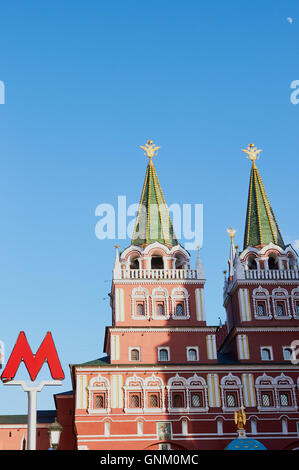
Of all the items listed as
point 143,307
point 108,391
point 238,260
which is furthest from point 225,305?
point 108,391

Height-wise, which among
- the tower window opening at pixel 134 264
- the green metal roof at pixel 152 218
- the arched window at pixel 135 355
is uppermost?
the green metal roof at pixel 152 218

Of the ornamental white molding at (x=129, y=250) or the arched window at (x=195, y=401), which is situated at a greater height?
the ornamental white molding at (x=129, y=250)

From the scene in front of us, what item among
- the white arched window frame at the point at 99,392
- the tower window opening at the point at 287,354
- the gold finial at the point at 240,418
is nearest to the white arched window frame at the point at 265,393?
the tower window opening at the point at 287,354

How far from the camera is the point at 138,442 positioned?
149 feet

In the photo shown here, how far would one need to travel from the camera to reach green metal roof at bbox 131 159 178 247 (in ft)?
177

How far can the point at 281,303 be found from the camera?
51375 mm

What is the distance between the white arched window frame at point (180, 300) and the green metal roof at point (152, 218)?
436 centimetres

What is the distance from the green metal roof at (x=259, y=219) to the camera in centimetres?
5472

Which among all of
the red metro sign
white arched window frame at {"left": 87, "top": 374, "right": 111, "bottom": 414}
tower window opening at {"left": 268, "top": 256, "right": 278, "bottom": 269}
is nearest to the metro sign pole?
the red metro sign

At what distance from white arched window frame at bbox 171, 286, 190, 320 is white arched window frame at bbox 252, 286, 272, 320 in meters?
5.32

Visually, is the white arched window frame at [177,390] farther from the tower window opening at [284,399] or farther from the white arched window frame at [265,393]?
the tower window opening at [284,399]

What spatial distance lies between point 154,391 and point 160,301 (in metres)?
7.01

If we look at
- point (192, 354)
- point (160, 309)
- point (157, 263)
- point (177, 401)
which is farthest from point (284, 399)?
point (157, 263)

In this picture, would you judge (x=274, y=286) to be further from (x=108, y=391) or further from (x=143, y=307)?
(x=108, y=391)
